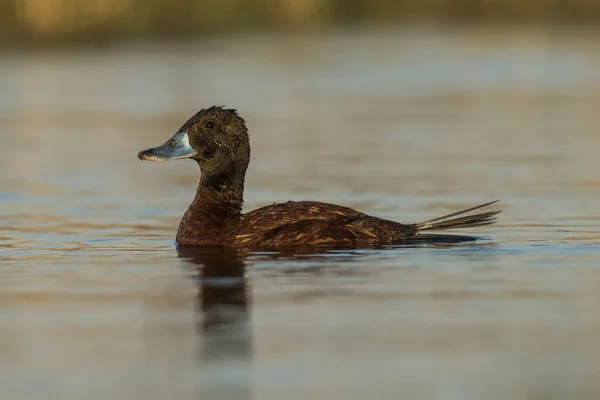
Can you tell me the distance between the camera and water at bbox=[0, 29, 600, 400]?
7.99 metres

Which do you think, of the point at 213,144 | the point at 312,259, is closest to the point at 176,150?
the point at 213,144

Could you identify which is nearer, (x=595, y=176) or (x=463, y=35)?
(x=595, y=176)

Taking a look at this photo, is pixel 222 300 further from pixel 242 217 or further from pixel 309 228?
pixel 242 217

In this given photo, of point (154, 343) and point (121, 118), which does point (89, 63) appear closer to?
point (121, 118)

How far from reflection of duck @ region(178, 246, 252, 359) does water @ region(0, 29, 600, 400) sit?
2 cm

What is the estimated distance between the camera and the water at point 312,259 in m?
7.99

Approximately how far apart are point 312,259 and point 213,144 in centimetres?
178

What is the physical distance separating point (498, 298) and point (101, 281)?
2.53 metres

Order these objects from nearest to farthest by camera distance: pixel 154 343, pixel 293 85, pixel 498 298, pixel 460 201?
pixel 154 343, pixel 498 298, pixel 460 201, pixel 293 85

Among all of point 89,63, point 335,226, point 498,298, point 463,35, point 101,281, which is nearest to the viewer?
point 498,298

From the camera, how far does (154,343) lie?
8672 millimetres

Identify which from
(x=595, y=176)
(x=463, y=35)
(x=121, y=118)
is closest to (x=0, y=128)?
(x=121, y=118)

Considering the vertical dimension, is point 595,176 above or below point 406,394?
above

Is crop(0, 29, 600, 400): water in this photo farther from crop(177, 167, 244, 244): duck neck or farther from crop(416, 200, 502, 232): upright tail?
crop(177, 167, 244, 244): duck neck
